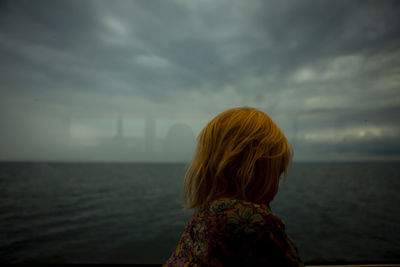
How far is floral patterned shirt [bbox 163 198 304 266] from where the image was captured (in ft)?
1.40

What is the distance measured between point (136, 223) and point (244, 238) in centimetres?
641

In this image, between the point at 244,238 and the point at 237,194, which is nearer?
the point at 244,238

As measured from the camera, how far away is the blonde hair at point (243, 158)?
0.56m

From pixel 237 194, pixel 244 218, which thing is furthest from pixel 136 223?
pixel 244 218

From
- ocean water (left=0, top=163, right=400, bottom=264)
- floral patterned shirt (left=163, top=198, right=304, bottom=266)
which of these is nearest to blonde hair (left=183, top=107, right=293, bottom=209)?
floral patterned shirt (left=163, top=198, right=304, bottom=266)

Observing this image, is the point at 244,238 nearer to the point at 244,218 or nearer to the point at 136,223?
the point at 244,218

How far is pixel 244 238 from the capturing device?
17.0 inches

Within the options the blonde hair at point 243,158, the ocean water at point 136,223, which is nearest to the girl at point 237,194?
the blonde hair at point 243,158

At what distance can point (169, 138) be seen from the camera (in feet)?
8.84

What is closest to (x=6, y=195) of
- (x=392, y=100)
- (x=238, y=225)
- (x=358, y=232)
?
(x=238, y=225)

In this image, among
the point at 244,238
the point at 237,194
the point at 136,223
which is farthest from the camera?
the point at 136,223

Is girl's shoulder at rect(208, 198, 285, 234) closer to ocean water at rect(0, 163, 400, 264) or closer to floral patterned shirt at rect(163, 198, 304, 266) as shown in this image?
floral patterned shirt at rect(163, 198, 304, 266)

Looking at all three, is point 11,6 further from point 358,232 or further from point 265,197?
point 358,232

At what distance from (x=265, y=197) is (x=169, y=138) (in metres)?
2.19
